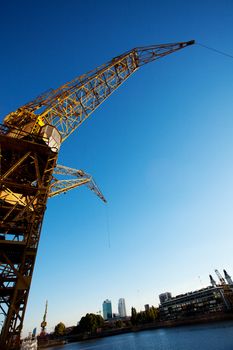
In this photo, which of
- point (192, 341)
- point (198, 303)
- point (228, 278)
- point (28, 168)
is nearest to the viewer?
point (28, 168)

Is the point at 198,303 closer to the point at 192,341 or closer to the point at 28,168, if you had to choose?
the point at 192,341

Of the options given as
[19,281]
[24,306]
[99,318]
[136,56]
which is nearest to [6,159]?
[19,281]

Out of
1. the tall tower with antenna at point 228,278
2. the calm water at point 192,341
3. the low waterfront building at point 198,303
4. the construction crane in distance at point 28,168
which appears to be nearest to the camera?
the construction crane in distance at point 28,168

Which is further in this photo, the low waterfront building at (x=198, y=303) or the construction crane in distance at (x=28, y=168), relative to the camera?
the low waterfront building at (x=198, y=303)

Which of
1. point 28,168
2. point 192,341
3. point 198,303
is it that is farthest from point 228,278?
point 28,168

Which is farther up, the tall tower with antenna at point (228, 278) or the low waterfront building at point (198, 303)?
the tall tower with antenna at point (228, 278)

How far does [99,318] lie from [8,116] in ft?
441

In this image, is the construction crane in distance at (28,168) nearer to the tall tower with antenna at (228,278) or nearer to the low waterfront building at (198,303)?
the low waterfront building at (198,303)

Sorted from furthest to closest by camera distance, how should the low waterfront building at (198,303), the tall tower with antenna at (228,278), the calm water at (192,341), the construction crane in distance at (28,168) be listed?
1. the tall tower with antenna at (228,278)
2. the low waterfront building at (198,303)
3. the calm water at (192,341)
4. the construction crane in distance at (28,168)

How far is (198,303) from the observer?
385ft

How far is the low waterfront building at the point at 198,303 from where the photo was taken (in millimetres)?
103250

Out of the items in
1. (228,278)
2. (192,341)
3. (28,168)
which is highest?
(228,278)

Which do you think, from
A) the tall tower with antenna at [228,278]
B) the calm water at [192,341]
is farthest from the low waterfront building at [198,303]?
the calm water at [192,341]

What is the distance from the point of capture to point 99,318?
12119 centimetres
